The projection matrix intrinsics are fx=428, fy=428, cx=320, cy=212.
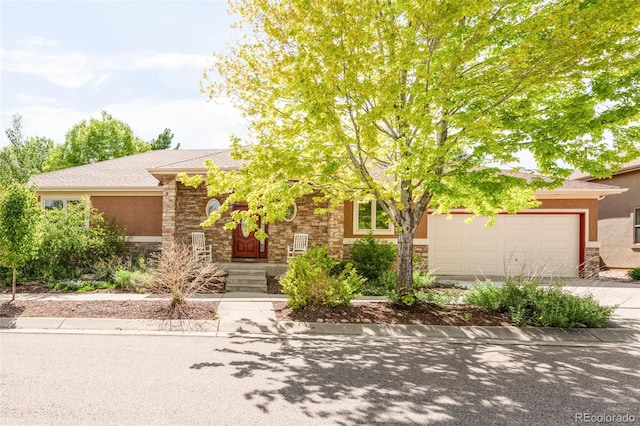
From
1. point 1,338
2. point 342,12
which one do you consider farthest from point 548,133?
point 1,338

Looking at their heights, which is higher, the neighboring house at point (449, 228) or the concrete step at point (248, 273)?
the neighboring house at point (449, 228)

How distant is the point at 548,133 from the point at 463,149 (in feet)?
5.74

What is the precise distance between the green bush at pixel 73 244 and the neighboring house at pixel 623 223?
2200 centimetres

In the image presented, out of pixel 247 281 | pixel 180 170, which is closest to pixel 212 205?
pixel 180 170

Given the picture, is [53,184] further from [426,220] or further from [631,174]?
[631,174]

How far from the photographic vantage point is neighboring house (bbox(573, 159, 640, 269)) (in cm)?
1962

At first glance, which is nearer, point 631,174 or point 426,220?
point 426,220

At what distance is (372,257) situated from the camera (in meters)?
14.8

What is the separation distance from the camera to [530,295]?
30.6 ft

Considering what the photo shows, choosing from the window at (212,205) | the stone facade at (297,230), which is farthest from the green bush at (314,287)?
the window at (212,205)

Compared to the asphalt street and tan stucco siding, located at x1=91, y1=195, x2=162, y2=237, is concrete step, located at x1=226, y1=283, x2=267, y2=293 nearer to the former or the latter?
the asphalt street

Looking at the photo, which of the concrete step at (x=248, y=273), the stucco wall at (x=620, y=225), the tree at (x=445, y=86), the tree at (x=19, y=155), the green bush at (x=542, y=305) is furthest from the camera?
the tree at (x=19, y=155)

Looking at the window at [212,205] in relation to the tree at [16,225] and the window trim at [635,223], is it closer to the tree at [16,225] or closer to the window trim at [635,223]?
the tree at [16,225]

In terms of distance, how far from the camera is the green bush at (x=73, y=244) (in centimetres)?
1376
